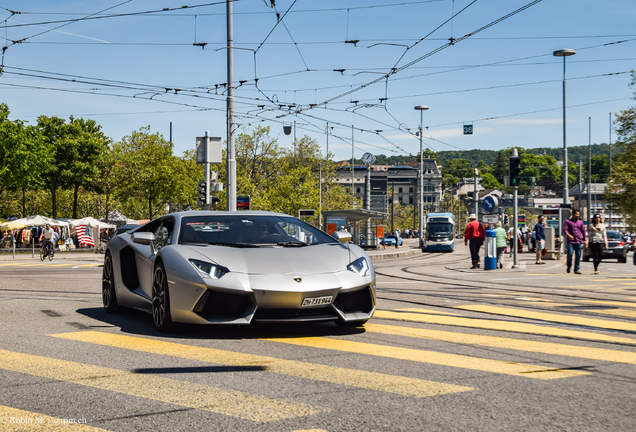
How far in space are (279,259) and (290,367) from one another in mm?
1600

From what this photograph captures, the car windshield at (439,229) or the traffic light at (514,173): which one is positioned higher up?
the traffic light at (514,173)

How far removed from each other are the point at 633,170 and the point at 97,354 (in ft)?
156

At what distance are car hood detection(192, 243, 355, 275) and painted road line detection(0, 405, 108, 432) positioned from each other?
2.59 metres

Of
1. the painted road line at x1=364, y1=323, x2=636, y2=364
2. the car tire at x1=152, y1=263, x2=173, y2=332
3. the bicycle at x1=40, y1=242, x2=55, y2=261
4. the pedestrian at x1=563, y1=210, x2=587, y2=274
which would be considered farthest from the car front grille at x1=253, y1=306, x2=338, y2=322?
the bicycle at x1=40, y1=242, x2=55, y2=261

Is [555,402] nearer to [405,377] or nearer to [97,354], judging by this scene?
[405,377]

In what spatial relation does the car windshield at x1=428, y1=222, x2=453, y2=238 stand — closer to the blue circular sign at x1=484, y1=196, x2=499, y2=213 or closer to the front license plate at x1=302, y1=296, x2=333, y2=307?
the blue circular sign at x1=484, y1=196, x2=499, y2=213

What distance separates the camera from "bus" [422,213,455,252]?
47.9 m

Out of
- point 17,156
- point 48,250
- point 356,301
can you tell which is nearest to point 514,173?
point 356,301

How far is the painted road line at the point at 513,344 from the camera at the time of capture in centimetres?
549

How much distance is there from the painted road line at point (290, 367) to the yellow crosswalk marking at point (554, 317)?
12.6 ft

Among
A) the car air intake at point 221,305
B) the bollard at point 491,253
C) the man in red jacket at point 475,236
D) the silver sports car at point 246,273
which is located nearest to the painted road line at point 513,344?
the silver sports car at point 246,273

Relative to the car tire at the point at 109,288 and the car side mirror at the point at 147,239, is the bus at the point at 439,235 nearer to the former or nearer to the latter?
the car tire at the point at 109,288

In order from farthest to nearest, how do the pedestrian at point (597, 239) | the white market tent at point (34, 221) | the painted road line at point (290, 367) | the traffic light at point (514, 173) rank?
the white market tent at point (34, 221)
the traffic light at point (514, 173)
the pedestrian at point (597, 239)
the painted road line at point (290, 367)

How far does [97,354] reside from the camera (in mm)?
5465
